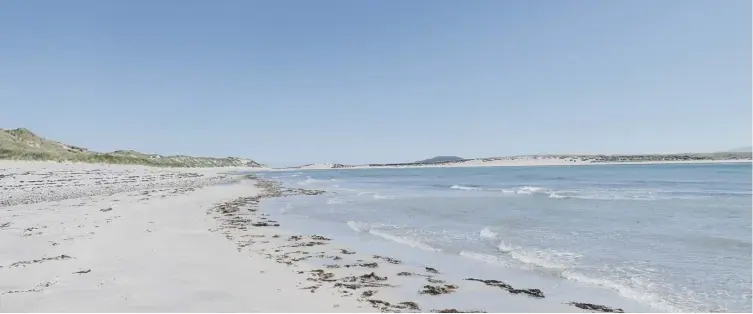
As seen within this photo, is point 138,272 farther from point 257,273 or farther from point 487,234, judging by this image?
point 487,234

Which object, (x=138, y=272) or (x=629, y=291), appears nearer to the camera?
(x=629, y=291)

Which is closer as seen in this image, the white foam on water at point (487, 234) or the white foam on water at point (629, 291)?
the white foam on water at point (629, 291)

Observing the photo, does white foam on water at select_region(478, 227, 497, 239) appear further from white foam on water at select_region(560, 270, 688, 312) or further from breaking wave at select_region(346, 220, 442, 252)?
white foam on water at select_region(560, 270, 688, 312)

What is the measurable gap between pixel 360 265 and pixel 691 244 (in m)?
9.35

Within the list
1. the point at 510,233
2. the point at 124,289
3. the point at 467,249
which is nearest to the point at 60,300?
the point at 124,289

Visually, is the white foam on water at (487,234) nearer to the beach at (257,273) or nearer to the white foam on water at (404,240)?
the beach at (257,273)

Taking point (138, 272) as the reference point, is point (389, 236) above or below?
below

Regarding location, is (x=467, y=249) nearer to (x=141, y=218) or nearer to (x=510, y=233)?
(x=510, y=233)


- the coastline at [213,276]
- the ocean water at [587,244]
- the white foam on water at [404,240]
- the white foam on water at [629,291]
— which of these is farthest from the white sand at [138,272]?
the white foam on water at [629,291]

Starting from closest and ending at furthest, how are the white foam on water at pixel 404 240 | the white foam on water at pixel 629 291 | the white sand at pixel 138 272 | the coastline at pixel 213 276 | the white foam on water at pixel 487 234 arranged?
the white sand at pixel 138 272 → the coastline at pixel 213 276 → the white foam on water at pixel 629 291 → the white foam on water at pixel 404 240 → the white foam on water at pixel 487 234

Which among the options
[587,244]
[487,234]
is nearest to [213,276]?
[487,234]

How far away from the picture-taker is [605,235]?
14.0 meters

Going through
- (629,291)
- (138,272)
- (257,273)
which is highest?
(138,272)

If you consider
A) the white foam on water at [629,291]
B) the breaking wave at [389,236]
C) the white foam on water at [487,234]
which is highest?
the white foam on water at [487,234]
